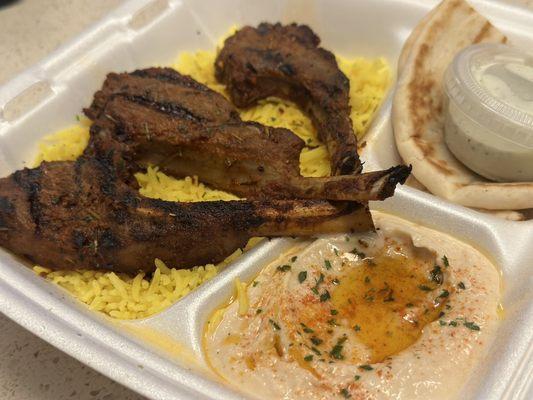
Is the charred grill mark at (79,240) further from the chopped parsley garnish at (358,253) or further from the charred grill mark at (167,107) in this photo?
the chopped parsley garnish at (358,253)

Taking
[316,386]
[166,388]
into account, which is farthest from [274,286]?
[166,388]

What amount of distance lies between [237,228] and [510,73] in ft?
5.38

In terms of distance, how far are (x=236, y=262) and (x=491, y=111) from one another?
1.43 m

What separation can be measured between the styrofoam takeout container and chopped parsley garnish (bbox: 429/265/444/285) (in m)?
0.27

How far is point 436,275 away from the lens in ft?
7.50

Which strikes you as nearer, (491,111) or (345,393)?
(345,393)

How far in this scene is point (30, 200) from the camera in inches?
88.5

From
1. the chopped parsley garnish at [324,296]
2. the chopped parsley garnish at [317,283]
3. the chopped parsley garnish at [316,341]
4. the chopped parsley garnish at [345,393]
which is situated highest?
the chopped parsley garnish at [317,283]

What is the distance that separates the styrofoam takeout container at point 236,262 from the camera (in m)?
1.86

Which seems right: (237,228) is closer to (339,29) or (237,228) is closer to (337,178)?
(337,178)

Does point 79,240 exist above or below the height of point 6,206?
below

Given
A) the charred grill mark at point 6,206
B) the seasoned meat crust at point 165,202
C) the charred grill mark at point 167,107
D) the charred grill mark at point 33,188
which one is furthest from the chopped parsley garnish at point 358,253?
the charred grill mark at point 6,206

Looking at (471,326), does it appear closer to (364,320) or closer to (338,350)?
(364,320)

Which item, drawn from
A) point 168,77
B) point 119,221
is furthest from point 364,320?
point 168,77
